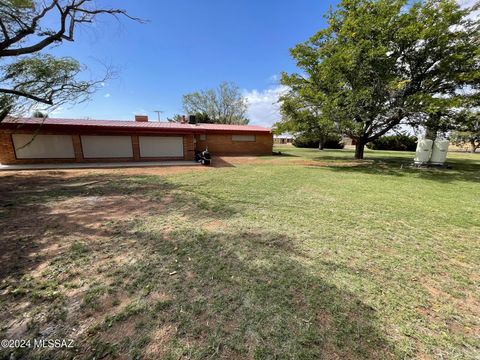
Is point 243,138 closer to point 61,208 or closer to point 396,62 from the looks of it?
point 396,62

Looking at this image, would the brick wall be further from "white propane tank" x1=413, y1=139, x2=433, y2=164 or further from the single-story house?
"white propane tank" x1=413, y1=139, x2=433, y2=164

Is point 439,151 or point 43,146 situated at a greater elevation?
point 43,146

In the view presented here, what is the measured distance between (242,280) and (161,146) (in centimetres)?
1469

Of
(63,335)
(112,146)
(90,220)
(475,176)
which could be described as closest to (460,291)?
(63,335)

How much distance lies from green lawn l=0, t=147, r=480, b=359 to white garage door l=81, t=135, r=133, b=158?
33.6 ft

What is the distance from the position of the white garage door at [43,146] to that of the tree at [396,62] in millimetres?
15550

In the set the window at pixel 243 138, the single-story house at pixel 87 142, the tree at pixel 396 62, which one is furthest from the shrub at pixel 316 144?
the single-story house at pixel 87 142

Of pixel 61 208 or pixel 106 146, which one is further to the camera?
pixel 106 146

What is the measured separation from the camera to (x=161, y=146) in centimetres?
1557

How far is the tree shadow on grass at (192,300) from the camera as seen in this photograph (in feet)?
5.77

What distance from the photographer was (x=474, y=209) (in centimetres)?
531

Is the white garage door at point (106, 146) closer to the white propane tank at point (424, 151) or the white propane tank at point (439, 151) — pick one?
the white propane tank at point (424, 151)

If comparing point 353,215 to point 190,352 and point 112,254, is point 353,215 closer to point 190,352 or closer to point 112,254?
point 190,352

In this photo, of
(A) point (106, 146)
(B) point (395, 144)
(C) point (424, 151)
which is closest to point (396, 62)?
(C) point (424, 151)
